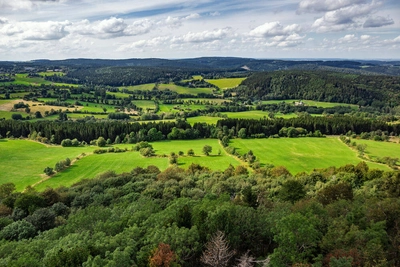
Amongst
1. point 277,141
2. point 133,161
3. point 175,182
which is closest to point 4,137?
point 133,161

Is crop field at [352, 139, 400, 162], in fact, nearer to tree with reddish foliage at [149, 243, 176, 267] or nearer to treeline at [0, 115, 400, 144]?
treeline at [0, 115, 400, 144]

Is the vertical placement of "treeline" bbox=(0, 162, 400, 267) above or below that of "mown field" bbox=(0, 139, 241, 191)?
above

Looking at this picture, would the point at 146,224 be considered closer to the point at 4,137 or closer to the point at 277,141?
the point at 277,141

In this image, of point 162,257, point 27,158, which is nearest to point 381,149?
point 162,257

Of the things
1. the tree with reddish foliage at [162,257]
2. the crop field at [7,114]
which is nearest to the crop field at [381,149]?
the tree with reddish foliage at [162,257]

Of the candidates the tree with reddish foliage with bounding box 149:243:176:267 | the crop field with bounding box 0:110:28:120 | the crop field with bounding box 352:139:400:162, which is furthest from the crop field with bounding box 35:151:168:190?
the crop field with bounding box 0:110:28:120

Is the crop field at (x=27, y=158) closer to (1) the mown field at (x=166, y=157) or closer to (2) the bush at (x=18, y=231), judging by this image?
(1) the mown field at (x=166, y=157)
